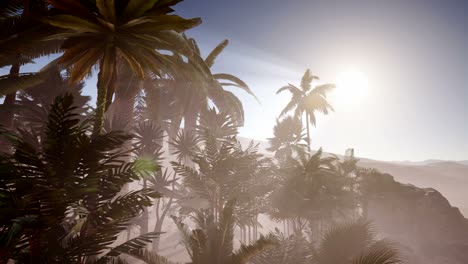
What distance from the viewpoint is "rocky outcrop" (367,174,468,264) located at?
2303 centimetres

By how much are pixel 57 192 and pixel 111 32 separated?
3253 millimetres

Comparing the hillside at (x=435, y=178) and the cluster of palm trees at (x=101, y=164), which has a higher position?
the cluster of palm trees at (x=101, y=164)

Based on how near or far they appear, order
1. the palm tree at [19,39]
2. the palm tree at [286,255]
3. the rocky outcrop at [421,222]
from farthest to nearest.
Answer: the rocky outcrop at [421,222] < the palm tree at [286,255] < the palm tree at [19,39]

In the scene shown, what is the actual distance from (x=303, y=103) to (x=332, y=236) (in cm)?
2537

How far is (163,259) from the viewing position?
5.68 m

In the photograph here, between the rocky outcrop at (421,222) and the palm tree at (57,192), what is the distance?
88.4ft

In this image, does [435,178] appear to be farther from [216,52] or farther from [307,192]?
[216,52]

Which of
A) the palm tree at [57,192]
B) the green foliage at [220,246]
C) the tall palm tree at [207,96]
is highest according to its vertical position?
the tall palm tree at [207,96]

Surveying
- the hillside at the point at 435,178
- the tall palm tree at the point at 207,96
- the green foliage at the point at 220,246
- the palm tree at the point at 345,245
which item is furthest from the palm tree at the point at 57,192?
the hillside at the point at 435,178

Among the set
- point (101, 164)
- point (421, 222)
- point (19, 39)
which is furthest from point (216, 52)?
point (421, 222)

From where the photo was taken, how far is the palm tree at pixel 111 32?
13.9ft

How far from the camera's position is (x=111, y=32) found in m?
4.73

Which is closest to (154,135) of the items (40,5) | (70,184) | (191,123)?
(191,123)

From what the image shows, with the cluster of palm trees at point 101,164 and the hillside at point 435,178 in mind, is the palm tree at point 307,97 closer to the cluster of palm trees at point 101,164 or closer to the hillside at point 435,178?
the cluster of palm trees at point 101,164
